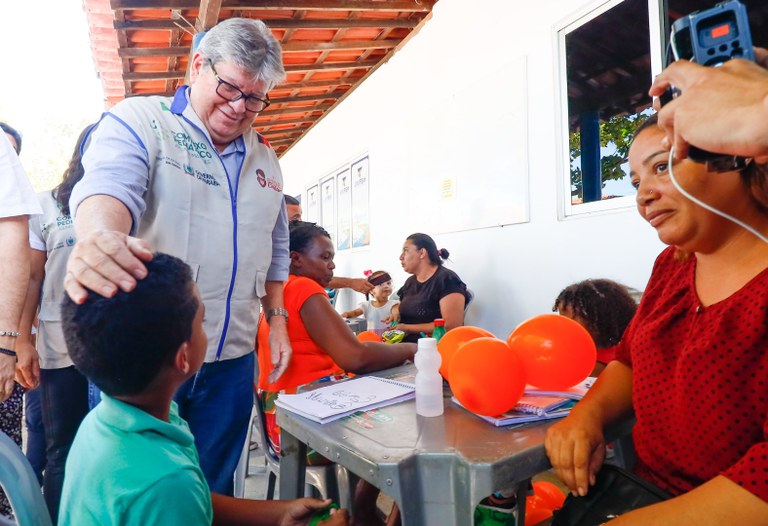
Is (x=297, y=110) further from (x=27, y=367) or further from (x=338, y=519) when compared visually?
(x=338, y=519)

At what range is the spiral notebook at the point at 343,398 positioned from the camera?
1154 mm

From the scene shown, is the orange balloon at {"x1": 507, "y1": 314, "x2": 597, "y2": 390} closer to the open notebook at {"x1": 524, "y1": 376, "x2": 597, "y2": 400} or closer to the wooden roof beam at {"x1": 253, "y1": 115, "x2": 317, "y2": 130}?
the open notebook at {"x1": 524, "y1": 376, "x2": 597, "y2": 400}

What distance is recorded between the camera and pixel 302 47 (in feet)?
15.8

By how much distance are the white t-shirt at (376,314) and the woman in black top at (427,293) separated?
1.70ft

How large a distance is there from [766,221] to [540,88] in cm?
243

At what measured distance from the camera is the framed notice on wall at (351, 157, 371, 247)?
19.5 feet

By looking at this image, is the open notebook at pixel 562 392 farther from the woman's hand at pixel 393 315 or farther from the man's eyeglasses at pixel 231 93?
the woman's hand at pixel 393 315

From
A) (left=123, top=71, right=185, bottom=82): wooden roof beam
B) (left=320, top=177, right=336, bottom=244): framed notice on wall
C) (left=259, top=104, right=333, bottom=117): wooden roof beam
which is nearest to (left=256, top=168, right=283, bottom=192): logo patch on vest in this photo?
(left=123, top=71, right=185, bottom=82): wooden roof beam

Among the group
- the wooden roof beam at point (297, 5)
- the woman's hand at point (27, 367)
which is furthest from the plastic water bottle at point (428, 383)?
the wooden roof beam at point (297, 5)

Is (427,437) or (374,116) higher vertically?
(374,116)

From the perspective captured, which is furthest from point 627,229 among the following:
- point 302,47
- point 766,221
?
point 302,47

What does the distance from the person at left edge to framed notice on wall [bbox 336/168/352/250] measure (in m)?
4.90

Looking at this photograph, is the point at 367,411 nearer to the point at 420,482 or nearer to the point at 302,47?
the point at 420,482

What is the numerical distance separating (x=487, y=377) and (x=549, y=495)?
0.92 m
